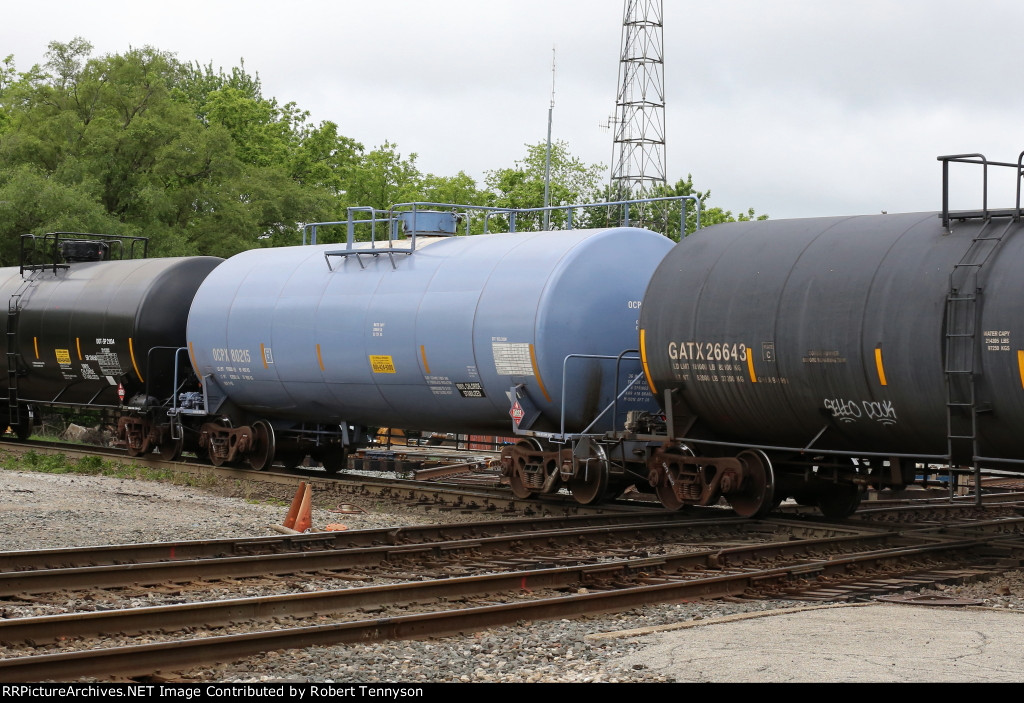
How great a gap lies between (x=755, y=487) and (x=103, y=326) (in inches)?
505

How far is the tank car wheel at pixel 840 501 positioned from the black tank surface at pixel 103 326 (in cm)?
1214

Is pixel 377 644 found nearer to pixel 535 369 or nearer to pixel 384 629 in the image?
pixel 384 629

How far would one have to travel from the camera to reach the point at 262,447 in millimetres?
20594

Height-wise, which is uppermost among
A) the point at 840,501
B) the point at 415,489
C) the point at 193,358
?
the point at 193,358

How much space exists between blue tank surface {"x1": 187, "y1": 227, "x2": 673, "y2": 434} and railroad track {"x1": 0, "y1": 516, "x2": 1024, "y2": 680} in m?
2.29

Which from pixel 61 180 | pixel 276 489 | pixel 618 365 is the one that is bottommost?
pixel 276 489

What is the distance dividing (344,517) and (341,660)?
828 centimetres

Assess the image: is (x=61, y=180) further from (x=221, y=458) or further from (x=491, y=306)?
(x=491, y=306)

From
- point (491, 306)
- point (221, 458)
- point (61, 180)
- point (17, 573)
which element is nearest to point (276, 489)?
point (221, 458)

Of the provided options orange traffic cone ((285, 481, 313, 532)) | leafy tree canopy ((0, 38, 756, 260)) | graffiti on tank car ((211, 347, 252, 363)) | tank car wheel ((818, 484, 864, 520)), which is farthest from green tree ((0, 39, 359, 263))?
tank car wheel ((818, 484, 864, 520))

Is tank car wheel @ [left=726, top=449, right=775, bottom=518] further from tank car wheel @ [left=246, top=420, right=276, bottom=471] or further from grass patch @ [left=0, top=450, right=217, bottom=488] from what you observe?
grass patch @ [left=0, top=450, right=217, bottom=488]

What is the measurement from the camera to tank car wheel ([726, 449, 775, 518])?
46.4ft

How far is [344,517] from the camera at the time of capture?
610 inches

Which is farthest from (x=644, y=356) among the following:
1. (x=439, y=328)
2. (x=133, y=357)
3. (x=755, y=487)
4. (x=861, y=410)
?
(x=133, y=357)
